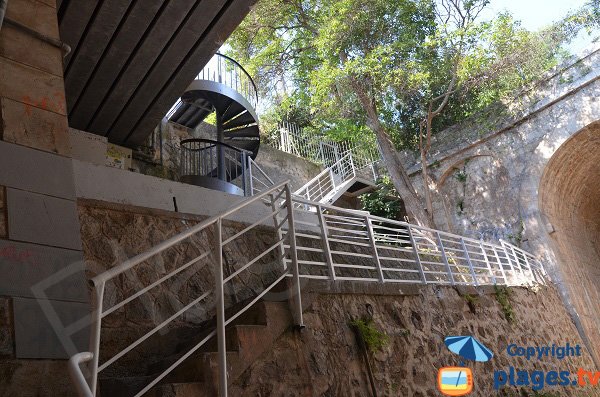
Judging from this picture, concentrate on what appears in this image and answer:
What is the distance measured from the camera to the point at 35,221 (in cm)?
249

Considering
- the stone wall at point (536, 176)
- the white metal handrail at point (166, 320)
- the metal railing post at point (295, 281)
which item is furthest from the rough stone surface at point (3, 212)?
the stone wall at point (536, 176)

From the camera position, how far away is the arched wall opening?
11.7 m

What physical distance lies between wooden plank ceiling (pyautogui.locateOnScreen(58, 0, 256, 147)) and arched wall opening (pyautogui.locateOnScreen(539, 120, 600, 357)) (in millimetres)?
10107

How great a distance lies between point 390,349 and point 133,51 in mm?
3939

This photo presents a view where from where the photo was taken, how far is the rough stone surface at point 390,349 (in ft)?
10.6

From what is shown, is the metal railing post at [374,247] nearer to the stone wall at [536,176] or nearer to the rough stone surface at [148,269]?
the rough stone surface at [148,269]

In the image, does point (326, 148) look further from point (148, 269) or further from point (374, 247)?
point (148, 269)

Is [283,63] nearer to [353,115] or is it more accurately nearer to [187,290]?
[353,115]

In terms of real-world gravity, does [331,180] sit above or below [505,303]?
above

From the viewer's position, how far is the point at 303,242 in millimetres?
5480

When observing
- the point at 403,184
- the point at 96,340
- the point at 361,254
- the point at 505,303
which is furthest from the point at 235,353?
the point at 403,184

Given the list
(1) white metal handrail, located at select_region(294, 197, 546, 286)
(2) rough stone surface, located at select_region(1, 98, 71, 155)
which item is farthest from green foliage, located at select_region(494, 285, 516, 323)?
(2) rough stone surface, located at select_region(1, 98, 71, 155)

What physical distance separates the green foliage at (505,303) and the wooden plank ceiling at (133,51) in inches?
199

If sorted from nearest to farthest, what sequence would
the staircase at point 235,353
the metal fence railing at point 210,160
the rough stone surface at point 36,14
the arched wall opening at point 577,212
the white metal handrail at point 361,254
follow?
1. the staircase at point 235,353
2. the rough stone surface at point 36,14
3. the white metal handrail at point 361,254
4. the metal fence railing at point 210,160
5. the arched wall opening at point 577,212
